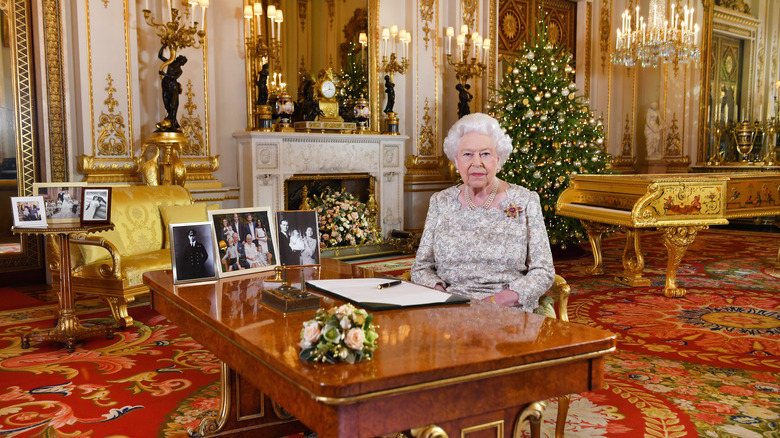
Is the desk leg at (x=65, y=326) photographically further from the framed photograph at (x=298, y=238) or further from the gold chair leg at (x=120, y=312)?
the framed photograph at (x=298, y=238)

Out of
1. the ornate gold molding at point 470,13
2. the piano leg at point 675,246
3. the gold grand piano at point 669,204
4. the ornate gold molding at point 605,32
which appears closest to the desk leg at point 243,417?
the gold grand piano at point 669,204

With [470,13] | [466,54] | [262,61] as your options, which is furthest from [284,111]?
[470,13]

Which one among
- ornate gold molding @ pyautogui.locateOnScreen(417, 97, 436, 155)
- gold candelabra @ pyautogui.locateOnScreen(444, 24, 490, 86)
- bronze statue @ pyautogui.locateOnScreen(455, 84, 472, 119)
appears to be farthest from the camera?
ornate gold molding @ pyautogui.locateOnScreen(417, 97, 436, 155)

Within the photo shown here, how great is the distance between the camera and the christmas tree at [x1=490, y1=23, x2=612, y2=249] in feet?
23.8

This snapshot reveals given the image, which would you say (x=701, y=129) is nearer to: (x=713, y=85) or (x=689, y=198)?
(x=713, y=85)

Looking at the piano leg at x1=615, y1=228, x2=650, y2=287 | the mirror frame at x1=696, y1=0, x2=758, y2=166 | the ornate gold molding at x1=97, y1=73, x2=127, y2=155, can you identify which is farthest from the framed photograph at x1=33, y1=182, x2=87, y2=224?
the mirror frame at x1=696, y1=0, x2=758, y2=166

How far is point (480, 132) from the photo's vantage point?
2.62 m

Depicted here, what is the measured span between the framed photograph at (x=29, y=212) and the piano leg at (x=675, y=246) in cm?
497

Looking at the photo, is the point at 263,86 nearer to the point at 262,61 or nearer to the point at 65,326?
the point at 262,61

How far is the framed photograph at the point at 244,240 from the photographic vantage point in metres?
2.31

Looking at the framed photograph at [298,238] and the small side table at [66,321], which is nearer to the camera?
the framed photograph at [298,238]

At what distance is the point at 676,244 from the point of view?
5.59m

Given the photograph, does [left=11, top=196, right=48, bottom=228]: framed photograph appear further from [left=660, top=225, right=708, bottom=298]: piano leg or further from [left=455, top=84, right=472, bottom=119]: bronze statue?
[left=455, top=84, right=472, bottom=119]: bronze statue

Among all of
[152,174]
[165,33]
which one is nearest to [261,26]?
[165,33]
